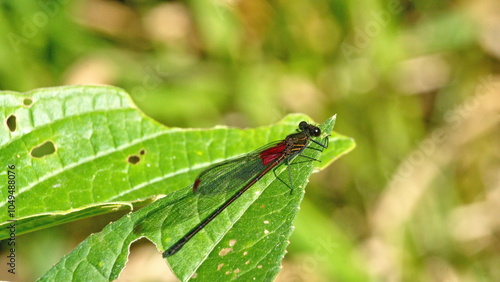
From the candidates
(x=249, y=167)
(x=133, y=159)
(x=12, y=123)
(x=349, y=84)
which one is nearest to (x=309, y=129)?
(x=249, y=167)

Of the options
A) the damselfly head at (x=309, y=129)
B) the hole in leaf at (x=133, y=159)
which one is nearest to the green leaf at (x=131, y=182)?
the hole in leaf at (x=133, y=159)

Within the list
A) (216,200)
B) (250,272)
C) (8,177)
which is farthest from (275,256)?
(8,177)

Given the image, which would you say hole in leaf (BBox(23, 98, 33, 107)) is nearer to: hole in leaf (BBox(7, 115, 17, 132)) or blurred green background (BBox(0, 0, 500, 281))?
hole in leaf (BBox(7, 115, 17, 132))

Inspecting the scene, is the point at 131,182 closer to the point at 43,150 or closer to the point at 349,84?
the point at 43,150

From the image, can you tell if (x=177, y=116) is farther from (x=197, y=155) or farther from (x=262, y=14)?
(x=197, y=155)

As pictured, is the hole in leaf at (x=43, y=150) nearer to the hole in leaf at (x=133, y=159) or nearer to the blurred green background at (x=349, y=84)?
the hole in leaf at (x=133, y=159)

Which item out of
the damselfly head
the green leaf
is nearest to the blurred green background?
the damselfly head

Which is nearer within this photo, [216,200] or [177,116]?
[216,200]
